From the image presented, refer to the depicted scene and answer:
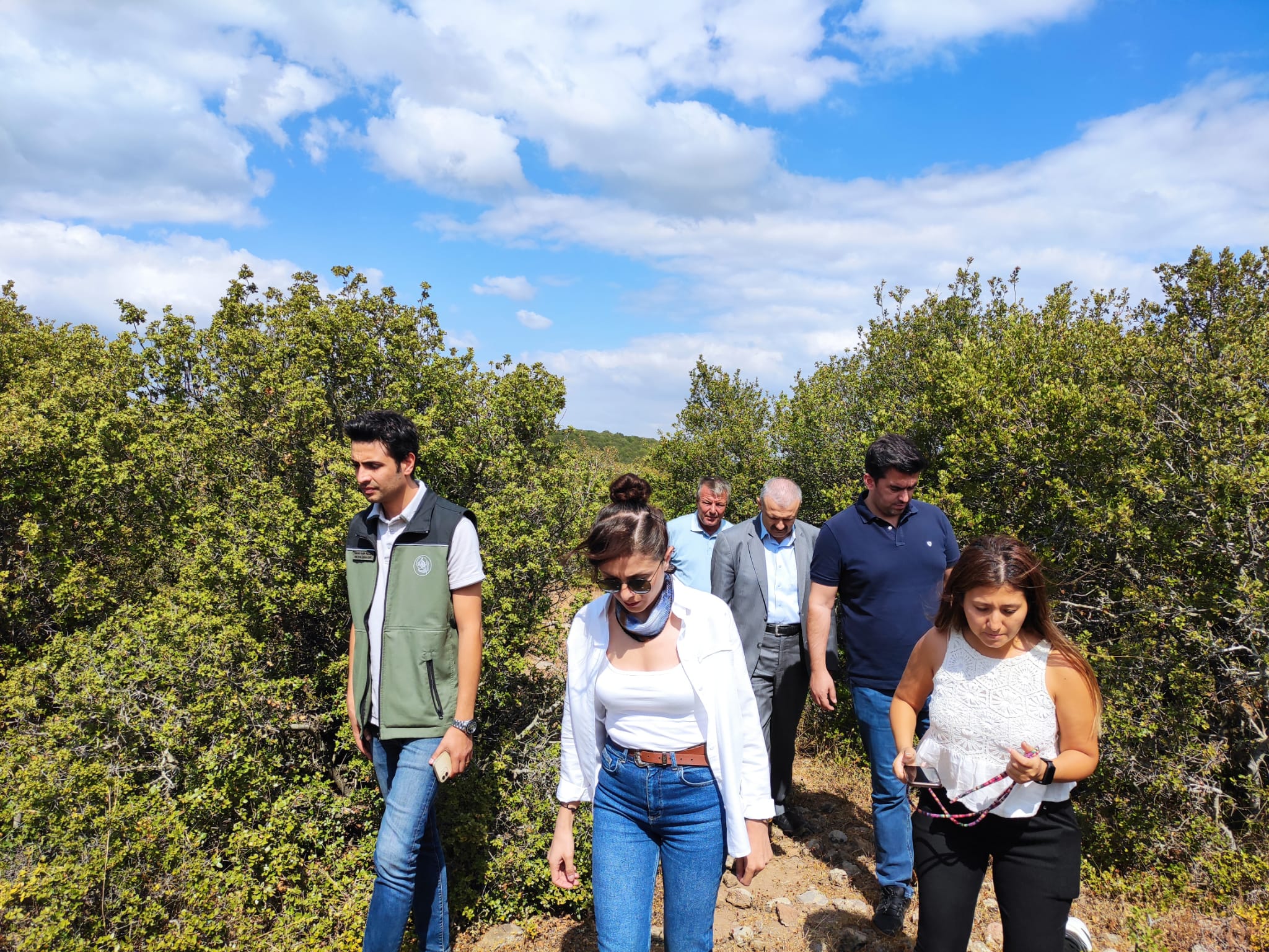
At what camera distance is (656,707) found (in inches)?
89.6

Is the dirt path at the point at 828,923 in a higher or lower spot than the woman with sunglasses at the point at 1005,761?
lower

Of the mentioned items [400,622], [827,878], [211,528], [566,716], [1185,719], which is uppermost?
[211,528]

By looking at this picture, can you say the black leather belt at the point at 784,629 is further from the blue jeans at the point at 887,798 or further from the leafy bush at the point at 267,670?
the leafy bush at the point at 267,670

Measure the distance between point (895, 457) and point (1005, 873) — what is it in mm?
1914

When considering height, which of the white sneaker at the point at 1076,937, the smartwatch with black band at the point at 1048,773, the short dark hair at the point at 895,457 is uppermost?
the short dark hair at the point at 895,457

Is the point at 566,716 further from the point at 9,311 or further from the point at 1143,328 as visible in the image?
the point at 9,311

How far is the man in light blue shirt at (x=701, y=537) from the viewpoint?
5238mm

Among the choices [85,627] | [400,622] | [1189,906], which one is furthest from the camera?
[85,627]

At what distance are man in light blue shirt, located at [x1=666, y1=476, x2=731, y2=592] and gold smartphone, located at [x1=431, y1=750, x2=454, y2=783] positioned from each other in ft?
8.36

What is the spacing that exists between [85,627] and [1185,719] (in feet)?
26.1

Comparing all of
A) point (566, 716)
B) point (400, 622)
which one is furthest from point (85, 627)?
point (566, 716)

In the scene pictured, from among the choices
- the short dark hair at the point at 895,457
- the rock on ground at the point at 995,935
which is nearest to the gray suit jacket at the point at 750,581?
the short dark hair at the point at 895,457

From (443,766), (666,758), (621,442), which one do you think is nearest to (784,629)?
(443,766)

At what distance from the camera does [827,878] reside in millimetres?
4375
